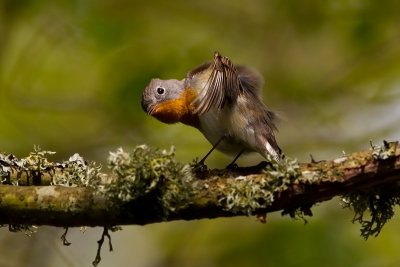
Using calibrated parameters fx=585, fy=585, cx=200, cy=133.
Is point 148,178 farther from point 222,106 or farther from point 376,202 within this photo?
point 222,106

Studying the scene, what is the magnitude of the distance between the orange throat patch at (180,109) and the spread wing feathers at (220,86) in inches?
7.9

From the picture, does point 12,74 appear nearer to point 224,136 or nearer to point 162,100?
point 162,100

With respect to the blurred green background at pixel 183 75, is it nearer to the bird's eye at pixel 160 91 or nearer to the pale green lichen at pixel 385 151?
the bird's eye at pixel 160 91

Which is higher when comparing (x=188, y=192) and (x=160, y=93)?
(x=160, y=93)

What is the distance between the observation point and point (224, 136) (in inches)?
164

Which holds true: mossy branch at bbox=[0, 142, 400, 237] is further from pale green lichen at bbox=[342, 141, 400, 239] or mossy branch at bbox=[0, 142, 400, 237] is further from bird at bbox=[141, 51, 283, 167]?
bird at bbox=[141, 51, 283, 167]

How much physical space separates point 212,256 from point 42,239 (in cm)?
174

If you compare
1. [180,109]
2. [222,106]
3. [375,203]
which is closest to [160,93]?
[180,109]

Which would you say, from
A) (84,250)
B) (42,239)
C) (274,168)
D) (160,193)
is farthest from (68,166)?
(84,250)

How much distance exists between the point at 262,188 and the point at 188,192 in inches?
13.9

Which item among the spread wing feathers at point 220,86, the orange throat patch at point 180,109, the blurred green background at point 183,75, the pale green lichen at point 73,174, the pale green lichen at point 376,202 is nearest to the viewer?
the pale green lichen at point 376,202

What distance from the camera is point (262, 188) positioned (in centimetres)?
273

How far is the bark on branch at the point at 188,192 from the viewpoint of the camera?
260 cm

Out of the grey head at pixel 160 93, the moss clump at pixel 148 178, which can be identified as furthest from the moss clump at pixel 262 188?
the grey head at pixel 160 93
